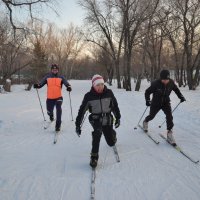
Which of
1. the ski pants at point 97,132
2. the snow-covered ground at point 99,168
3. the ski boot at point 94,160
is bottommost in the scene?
the snow-covered ground at point 99,168

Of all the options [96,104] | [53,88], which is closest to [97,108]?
[96,104]

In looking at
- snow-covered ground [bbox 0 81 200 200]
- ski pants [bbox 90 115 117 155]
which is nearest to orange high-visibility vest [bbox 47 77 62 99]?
snow-covered ground [bbox 0 81 200 200]

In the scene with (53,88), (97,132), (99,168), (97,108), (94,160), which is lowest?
(99,168)

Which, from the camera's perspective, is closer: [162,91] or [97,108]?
[97,108]

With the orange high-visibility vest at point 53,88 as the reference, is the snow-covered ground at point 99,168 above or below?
below

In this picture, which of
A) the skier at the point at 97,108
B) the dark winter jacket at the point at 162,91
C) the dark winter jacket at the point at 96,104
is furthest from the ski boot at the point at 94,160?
the dark winter jacket at the point at 162,91

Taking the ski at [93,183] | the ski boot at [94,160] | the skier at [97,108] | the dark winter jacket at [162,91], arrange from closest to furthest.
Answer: the ski at [93,183] → the ski boot at [94,160] → the skier at [97,108] → the dark winter jacket at [162,91]

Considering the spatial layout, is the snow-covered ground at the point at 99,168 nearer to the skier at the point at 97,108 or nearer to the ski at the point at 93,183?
the ski at the point at 93,183

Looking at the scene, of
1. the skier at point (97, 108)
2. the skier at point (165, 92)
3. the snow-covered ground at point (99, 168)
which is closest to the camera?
the snow-covered ground at point (99, 168)

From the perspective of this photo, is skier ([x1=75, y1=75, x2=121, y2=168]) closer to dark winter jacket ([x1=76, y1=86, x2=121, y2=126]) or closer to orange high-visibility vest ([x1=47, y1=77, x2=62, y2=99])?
dark winter jacket ([x1=76, y1=86, x2=121, y2=126])

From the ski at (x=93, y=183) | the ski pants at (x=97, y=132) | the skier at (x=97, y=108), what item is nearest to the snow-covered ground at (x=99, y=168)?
the ski at (x=93, y=183)

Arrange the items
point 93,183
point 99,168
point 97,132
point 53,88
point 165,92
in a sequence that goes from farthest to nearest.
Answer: point 53,88 < point 165,92 < point 97,132 < point 99,168 < point 93,183

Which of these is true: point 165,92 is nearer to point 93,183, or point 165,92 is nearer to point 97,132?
point 97,132

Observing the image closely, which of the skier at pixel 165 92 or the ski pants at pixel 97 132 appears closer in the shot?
the ski pants at pixel 97 132
